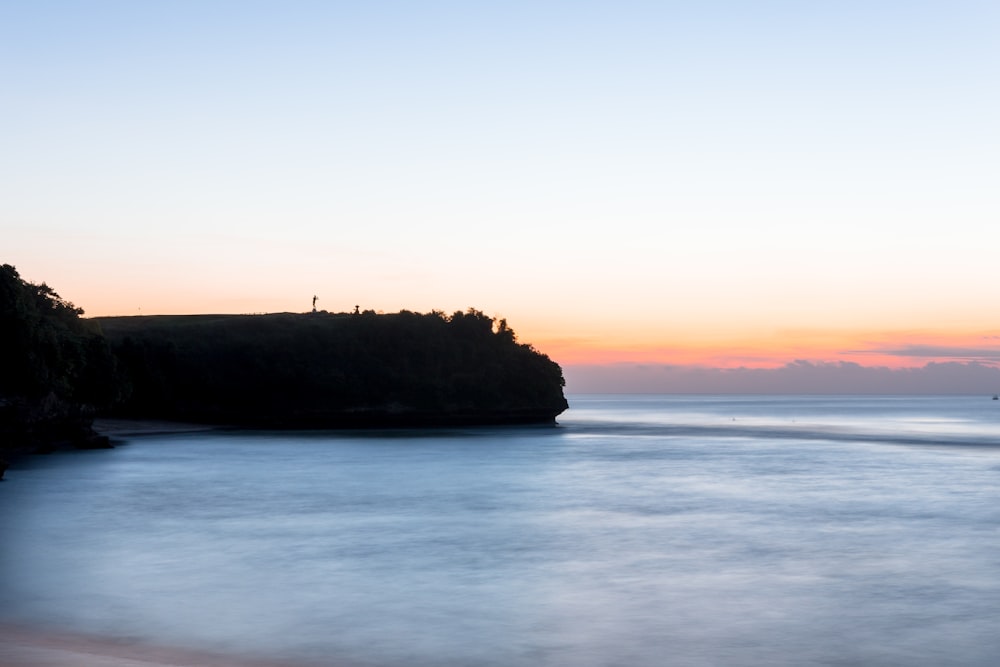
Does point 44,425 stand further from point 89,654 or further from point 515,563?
point 89,654

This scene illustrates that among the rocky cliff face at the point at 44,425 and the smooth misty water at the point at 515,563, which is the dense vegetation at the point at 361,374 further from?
the smooth misty water at the point at 515,563

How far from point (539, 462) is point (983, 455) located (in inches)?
1124

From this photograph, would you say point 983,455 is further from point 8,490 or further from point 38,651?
point 38,651

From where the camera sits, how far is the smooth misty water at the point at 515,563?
44.3 feet

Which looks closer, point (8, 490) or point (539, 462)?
point (8, 490)

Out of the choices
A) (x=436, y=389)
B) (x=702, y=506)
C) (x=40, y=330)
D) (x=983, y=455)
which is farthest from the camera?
(x=436, y=389)

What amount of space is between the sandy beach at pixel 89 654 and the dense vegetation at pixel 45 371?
39018 mm

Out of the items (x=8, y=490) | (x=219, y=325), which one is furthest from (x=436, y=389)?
(x=8, y=490)

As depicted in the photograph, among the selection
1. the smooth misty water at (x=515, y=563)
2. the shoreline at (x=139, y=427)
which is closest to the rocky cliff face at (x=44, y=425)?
the smooth misty water at (x=515, y=563)

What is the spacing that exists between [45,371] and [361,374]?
63684mm

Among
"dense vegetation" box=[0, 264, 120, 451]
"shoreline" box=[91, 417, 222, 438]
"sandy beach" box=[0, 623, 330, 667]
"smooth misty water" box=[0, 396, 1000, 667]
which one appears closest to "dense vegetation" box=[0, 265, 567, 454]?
"shoreline" box=[91, 417, 222, 438]

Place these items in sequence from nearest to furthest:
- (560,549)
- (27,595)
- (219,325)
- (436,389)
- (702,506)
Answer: (27,595)
(560,549)
(702,506)
(436,389)
(219,325)

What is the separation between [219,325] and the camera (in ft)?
413

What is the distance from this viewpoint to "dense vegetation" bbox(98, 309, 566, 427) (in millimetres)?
107375
